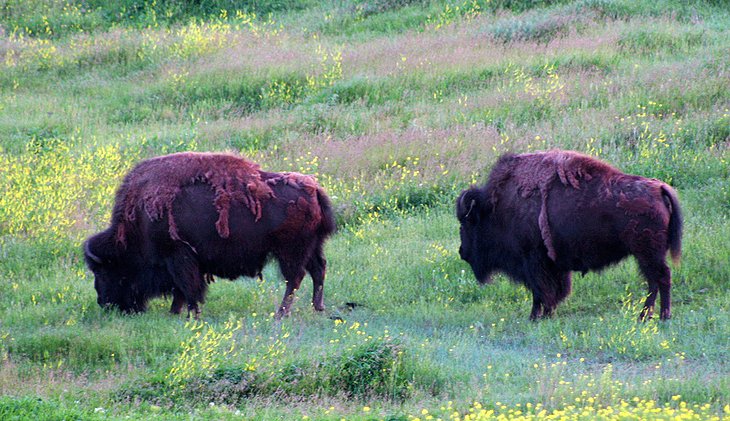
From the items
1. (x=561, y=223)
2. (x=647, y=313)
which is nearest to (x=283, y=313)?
(x=561, y=223)

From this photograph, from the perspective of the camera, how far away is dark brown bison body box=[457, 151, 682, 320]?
10.2 m

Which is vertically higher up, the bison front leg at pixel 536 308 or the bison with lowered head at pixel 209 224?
the bison with lowered head at pixel 209 224

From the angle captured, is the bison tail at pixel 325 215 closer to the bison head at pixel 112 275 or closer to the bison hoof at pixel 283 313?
the bison hoof at pixel 283 313

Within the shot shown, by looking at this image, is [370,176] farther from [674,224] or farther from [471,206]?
[674,224]

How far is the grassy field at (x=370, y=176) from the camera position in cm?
855

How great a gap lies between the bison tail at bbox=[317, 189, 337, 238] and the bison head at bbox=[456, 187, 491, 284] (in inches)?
62.7

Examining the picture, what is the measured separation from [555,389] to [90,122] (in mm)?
13436

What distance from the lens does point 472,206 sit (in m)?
11.6

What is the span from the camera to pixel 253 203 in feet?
35.6

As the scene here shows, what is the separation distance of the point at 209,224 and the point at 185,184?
55cm

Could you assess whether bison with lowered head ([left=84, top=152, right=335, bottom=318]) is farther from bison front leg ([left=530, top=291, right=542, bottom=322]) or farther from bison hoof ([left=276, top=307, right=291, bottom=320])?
bison front leg ([left=530, top=291, right=542, bottom=322])

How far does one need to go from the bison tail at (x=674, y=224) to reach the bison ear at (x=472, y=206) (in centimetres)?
220

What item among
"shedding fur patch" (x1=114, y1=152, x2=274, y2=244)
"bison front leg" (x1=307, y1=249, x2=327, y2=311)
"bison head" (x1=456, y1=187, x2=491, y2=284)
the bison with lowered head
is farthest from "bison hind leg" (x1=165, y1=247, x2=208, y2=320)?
"bison head" (x1=456, y1=187, x2=491, y2=284)

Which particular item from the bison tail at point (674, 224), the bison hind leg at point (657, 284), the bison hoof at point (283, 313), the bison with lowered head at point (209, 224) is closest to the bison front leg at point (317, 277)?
the bison with lowered head at point (209, 224)
